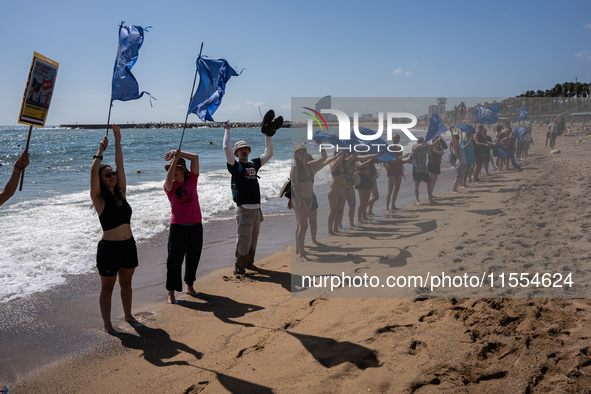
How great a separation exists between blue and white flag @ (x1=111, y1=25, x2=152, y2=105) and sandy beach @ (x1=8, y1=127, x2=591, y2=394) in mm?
2498

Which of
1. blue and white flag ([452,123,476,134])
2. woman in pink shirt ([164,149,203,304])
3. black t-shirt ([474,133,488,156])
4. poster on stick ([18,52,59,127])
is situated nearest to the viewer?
poster on stick ([18,52,59,127])

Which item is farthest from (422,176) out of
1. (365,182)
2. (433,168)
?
(365,182)

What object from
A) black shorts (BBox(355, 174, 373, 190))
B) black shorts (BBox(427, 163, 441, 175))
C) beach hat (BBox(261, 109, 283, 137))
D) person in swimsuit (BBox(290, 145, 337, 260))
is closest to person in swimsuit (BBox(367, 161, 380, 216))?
black shorts (BBox(355, 174, 373, 190))

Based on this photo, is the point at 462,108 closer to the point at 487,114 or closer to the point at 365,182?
the point at 487,114

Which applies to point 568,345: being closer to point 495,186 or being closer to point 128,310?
point 495,186

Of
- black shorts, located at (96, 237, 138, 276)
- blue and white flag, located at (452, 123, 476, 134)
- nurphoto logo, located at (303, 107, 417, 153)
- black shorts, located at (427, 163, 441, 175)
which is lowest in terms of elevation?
black shorts, located at (96, 237, 138, 276)

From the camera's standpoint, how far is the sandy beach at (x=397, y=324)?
2.92 metres

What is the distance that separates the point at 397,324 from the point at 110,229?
2.94 m

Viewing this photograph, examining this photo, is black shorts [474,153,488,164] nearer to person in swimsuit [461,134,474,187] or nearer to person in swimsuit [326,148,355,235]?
person in swimsuit [461,134,474,187]

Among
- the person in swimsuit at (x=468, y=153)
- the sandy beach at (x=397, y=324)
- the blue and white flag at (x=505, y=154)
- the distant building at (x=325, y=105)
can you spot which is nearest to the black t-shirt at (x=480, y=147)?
the person in swimsuit at (x=468, y=153)

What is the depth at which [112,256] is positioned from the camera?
3773mm

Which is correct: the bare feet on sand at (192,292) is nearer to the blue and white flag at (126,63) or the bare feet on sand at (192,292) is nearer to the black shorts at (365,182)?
the blue and white flag at (126,63)

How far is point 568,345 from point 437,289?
4.51ft

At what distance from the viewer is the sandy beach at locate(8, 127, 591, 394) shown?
2.92 meters
